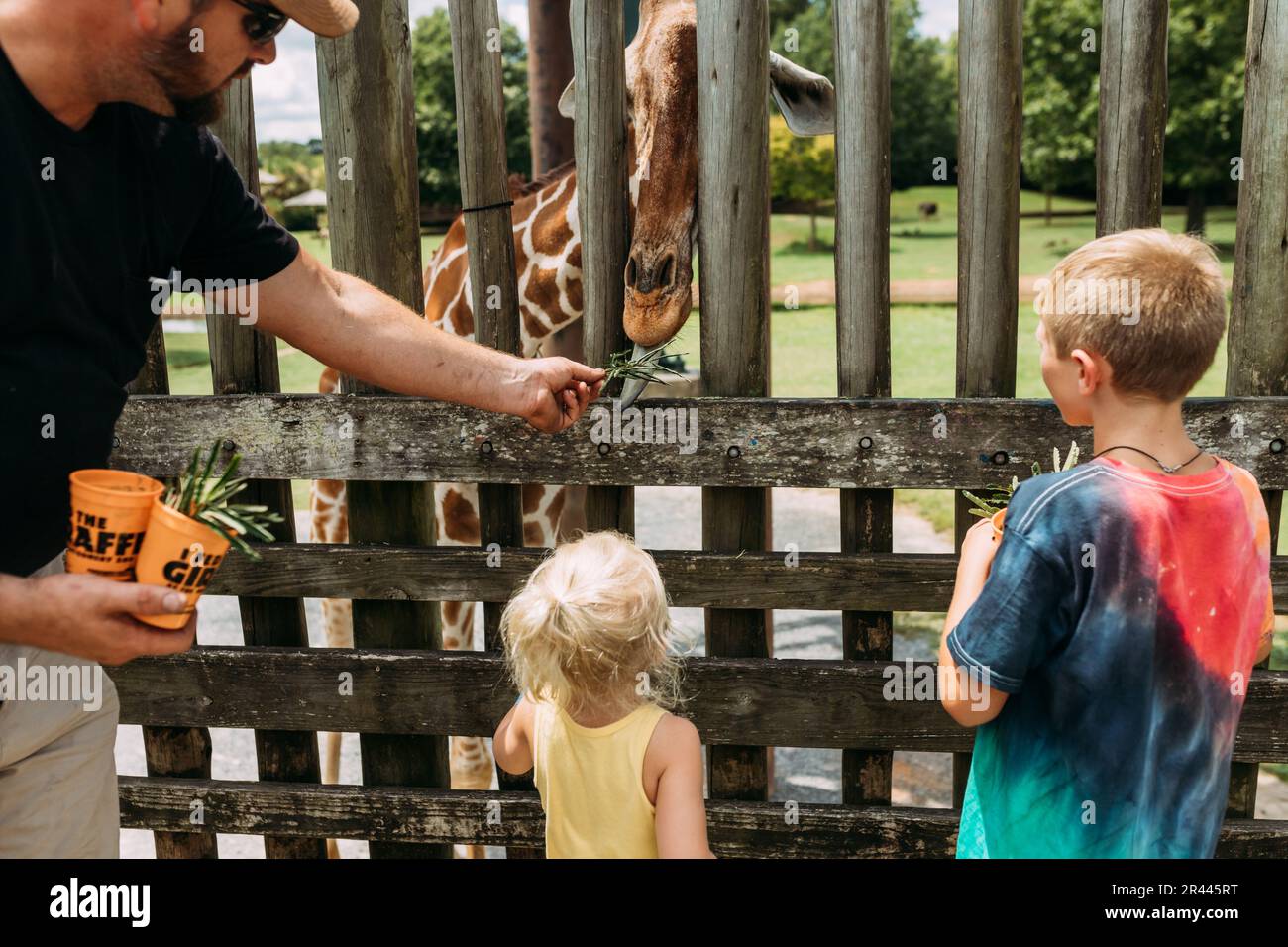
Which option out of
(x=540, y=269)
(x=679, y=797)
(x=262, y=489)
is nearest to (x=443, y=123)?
(x=540, y=269)

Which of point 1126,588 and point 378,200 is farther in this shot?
point 378,200

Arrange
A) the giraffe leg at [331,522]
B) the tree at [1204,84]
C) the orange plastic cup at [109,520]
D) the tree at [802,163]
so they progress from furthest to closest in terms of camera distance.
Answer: the tree at [802,163] < the tree at [1204,84] < the giraffe leg at [331,522] < the orange plastic cup at [109,520]

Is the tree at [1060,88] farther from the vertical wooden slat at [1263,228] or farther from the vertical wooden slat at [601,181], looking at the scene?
the vertical wooden slat at [601,181]

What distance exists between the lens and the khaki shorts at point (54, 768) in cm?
234

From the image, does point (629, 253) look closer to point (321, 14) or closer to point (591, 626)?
point (321, 14)

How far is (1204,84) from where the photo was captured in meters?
32.0

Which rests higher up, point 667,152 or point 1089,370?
point 667,152

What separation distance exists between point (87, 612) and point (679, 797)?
112 cm

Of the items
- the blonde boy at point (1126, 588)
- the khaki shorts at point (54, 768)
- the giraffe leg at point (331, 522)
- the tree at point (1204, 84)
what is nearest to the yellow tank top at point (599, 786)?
the blonde boy at point (1126, 588)

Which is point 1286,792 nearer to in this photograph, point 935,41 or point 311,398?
point 311,398

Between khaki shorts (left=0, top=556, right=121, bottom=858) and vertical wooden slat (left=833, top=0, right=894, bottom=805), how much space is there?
1970mm

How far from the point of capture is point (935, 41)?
61.9m

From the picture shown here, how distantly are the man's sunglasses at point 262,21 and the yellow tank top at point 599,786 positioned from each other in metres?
1.49
